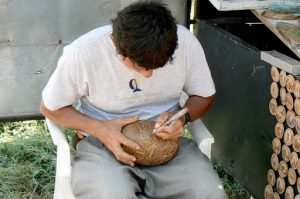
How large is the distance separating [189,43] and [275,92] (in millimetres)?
484

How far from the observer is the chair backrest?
153 inches

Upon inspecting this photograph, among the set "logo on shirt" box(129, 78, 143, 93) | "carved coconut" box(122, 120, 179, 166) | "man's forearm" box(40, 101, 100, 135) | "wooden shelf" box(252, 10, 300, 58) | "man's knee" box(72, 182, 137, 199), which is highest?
"wooden shelf" box(252, 10, 300, 58)

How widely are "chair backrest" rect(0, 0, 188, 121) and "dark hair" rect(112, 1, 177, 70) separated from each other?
147 centimetres

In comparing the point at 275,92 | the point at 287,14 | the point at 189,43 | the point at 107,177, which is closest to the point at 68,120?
the point at 107,177

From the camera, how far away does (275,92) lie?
9.49ft

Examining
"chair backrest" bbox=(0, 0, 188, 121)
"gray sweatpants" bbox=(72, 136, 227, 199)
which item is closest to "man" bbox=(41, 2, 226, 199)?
"gray sweatpants" bbox=(72, 136, 227, 199)

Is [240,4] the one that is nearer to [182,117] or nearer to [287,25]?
[287,25]

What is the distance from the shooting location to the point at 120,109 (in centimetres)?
291

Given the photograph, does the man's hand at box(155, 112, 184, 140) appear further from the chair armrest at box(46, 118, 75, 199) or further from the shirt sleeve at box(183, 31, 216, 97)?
the chair armrest at box(46, 118, 75, 199)

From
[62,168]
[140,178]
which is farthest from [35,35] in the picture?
[140,178]

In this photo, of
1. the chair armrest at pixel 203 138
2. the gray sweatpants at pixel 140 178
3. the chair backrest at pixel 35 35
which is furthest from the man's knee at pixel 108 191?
the chair backrest at pixel 35 35

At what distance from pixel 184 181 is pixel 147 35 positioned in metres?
0.76

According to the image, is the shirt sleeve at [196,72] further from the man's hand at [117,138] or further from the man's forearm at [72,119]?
the man's forearm at [72,119]

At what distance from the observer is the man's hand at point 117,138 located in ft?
8.95
